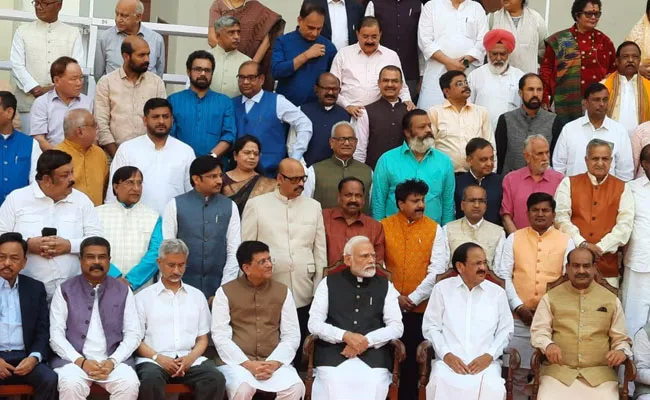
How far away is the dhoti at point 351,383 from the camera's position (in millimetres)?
8586

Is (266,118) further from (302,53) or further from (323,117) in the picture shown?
(302,53)

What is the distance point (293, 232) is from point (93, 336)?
168cm

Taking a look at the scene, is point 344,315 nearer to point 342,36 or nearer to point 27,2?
point 342,36

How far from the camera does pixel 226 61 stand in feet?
35.6

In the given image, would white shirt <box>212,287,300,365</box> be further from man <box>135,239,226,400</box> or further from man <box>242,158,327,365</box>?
man <box>242,158,327,365</box>

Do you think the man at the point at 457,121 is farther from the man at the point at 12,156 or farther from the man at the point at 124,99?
the man at the point at 12,156

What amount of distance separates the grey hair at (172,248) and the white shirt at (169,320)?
218mm

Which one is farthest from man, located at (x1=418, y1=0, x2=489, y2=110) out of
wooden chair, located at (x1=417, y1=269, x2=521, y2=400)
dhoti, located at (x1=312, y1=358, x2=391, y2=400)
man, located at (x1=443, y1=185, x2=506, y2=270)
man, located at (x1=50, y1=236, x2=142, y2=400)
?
man, located at (x1=50, y1=236, x2=142, y2=400)

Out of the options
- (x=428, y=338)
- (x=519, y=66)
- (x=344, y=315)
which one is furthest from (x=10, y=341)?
(x=519, y=66)

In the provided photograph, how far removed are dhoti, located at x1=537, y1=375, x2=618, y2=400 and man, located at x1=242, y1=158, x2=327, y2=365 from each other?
1780 millimetres

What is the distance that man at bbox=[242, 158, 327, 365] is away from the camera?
932cm

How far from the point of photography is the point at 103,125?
10.2 meters

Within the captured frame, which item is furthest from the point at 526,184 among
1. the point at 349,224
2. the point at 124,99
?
the point at 124,99

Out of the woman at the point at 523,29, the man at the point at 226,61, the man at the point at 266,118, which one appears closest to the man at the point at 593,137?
the woman at the point at 523,29
